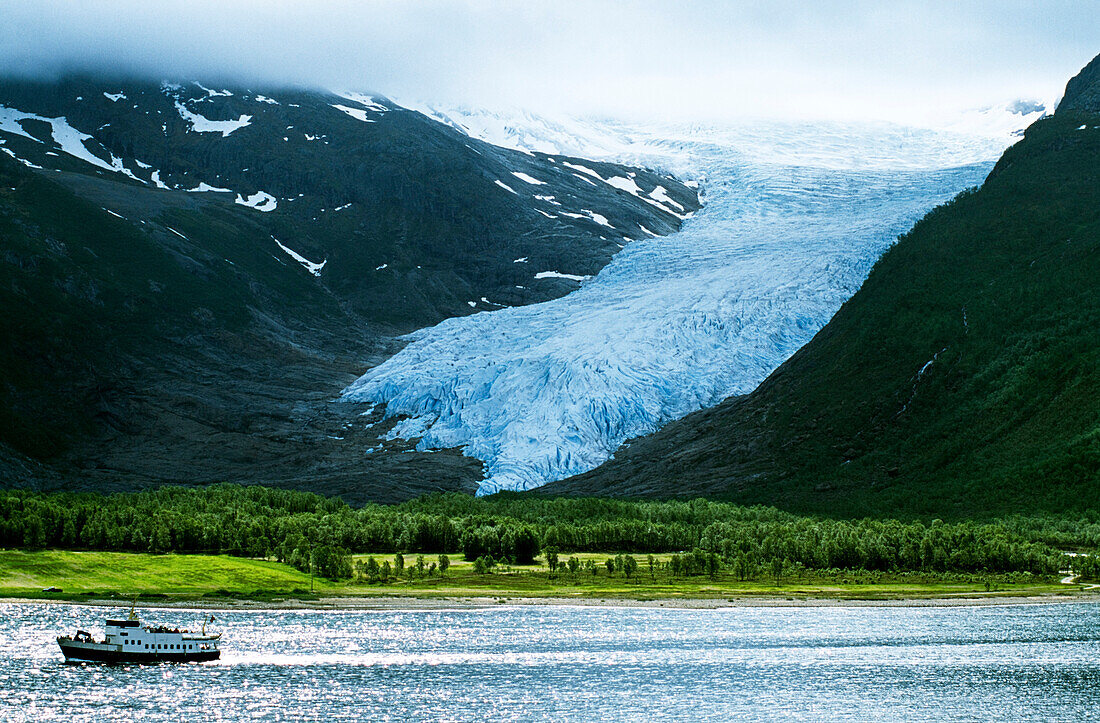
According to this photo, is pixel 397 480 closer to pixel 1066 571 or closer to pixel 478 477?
pixel 478 477

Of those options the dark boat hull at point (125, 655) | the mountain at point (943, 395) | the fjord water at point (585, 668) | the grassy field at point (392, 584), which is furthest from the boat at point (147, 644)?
the mountain at point (943, 395)

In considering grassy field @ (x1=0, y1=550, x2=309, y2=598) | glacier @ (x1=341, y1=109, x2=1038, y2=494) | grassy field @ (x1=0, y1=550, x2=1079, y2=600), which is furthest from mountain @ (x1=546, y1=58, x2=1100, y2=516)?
grassy field @ (x1=0, y1=550, x2=309, y2=598)

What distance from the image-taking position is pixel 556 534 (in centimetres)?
12162

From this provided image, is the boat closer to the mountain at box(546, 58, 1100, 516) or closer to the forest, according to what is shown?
the forest

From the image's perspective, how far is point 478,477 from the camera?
15675 centimetres

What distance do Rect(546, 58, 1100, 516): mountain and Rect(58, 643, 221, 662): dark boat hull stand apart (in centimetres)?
7790

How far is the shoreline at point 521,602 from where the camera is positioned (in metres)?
93.3

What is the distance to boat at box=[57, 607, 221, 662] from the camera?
69.4 metres

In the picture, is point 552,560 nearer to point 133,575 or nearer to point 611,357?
point 133,575

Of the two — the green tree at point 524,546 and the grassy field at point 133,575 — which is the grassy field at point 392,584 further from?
the green tree at point 524,546

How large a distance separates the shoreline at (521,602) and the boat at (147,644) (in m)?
21.8

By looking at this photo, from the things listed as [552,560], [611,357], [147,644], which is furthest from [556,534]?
[147,644]

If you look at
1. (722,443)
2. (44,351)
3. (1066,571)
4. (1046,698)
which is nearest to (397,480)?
(722,443)

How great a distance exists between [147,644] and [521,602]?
108 ft
